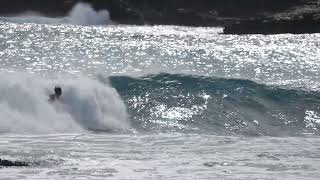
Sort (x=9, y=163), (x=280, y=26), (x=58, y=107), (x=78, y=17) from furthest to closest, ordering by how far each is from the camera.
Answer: (x=78, y=17) → (x=280, y=26) → (x=58, y=107) → (x=9, y=163)

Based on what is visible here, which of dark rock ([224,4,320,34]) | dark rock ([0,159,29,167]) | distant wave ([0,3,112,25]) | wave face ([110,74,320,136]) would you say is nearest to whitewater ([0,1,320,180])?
wave face ([110,74,320,136])

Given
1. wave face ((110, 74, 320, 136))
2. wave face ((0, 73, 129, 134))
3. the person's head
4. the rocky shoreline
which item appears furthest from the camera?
the rocky shoreline

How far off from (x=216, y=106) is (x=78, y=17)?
4367cm

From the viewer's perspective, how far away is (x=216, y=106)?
2186cm

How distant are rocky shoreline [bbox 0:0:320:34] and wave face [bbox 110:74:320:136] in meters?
31.1

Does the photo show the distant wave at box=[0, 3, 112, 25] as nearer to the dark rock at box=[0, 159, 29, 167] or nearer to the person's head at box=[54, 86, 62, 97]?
the person's head at box=[54, 86, 62, 97]

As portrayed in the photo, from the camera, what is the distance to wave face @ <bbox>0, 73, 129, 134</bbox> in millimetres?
18219

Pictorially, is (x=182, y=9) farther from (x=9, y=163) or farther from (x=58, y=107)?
(x=9, y=163)

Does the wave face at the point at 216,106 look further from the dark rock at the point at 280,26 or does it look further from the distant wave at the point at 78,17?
the distant wave at the point at 78,17

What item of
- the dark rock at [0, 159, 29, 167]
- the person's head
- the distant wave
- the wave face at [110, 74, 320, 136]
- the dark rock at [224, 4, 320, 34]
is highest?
the distant wave

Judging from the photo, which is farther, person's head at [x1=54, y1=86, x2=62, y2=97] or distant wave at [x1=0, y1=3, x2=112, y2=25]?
distant wave at [x1=0, y1=3, x2=112, y2=25]

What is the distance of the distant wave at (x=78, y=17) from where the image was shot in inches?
2372

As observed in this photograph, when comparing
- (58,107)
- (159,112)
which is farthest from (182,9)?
(58,107)

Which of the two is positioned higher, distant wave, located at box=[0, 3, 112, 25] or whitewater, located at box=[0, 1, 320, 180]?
distant wave, located at box=[0, 3, 112, 25]
